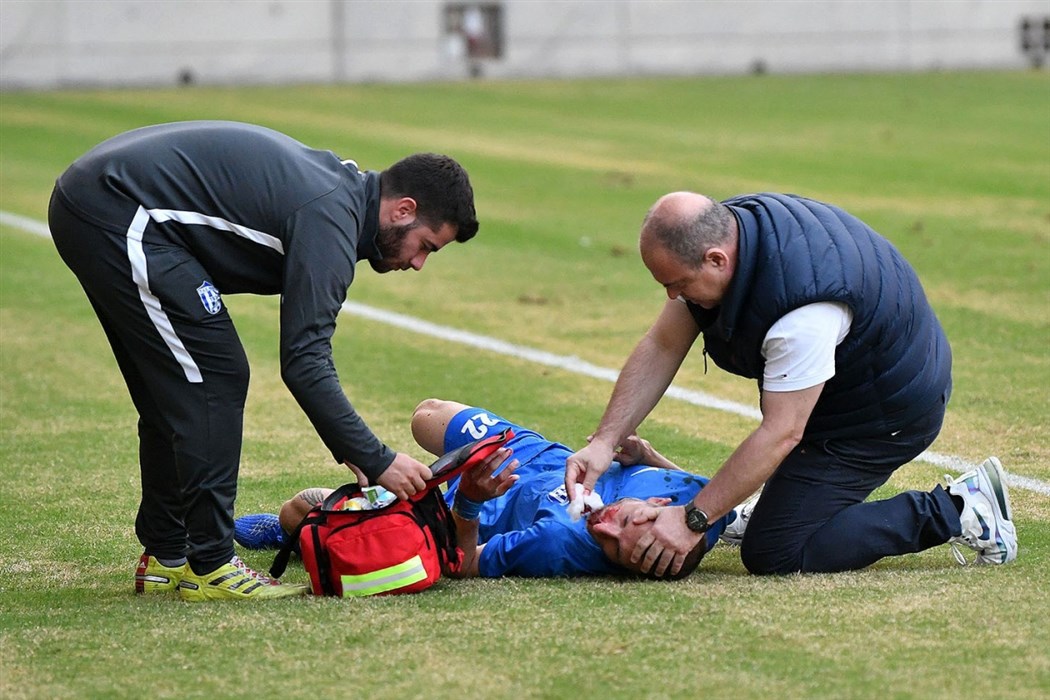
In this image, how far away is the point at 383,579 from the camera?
5.07 m

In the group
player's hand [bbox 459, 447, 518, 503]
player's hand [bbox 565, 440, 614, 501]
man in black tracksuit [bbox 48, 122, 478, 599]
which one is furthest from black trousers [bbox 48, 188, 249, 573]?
player's hand [bbox 565, 440, 614, 501]

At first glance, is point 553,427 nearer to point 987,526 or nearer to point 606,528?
point 606,528

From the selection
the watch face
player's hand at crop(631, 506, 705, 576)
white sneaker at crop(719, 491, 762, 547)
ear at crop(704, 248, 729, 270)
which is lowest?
white sneaker at crop(719, 491, 762, 547)

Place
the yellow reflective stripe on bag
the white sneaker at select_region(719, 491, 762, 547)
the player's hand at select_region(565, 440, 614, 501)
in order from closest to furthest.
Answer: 1. the yellow reflective stripe on bag
2. the player's hand at select_region(565, 440, 614, 501)
3. the white sneaker at select_region(719, 491, 762, 547)

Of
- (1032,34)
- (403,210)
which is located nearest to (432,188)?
(403,210)

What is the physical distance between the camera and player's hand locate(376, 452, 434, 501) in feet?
16.2

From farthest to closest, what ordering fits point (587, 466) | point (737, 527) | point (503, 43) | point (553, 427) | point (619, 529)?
point (503, 43)
point (553, 427)
point (737, 527)
point (587, 466)
point (619, 529)

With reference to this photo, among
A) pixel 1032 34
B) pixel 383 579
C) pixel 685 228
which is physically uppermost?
pixel 685 228

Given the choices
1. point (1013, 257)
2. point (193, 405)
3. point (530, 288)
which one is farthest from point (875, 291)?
point (1013, 257)

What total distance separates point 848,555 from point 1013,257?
7867mm

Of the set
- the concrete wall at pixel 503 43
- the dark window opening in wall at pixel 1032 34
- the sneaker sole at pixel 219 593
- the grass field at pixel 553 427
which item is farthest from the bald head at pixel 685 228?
the dark window opening in wall at pixel 1032 34

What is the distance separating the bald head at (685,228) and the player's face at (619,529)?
882mm

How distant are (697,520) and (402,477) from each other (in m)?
1.00

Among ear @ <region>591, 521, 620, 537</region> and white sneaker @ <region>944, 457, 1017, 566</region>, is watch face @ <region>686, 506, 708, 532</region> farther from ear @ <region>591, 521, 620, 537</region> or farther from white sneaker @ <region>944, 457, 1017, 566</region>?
white sneaker @ <region>944, 457, 1017, 566</region>
